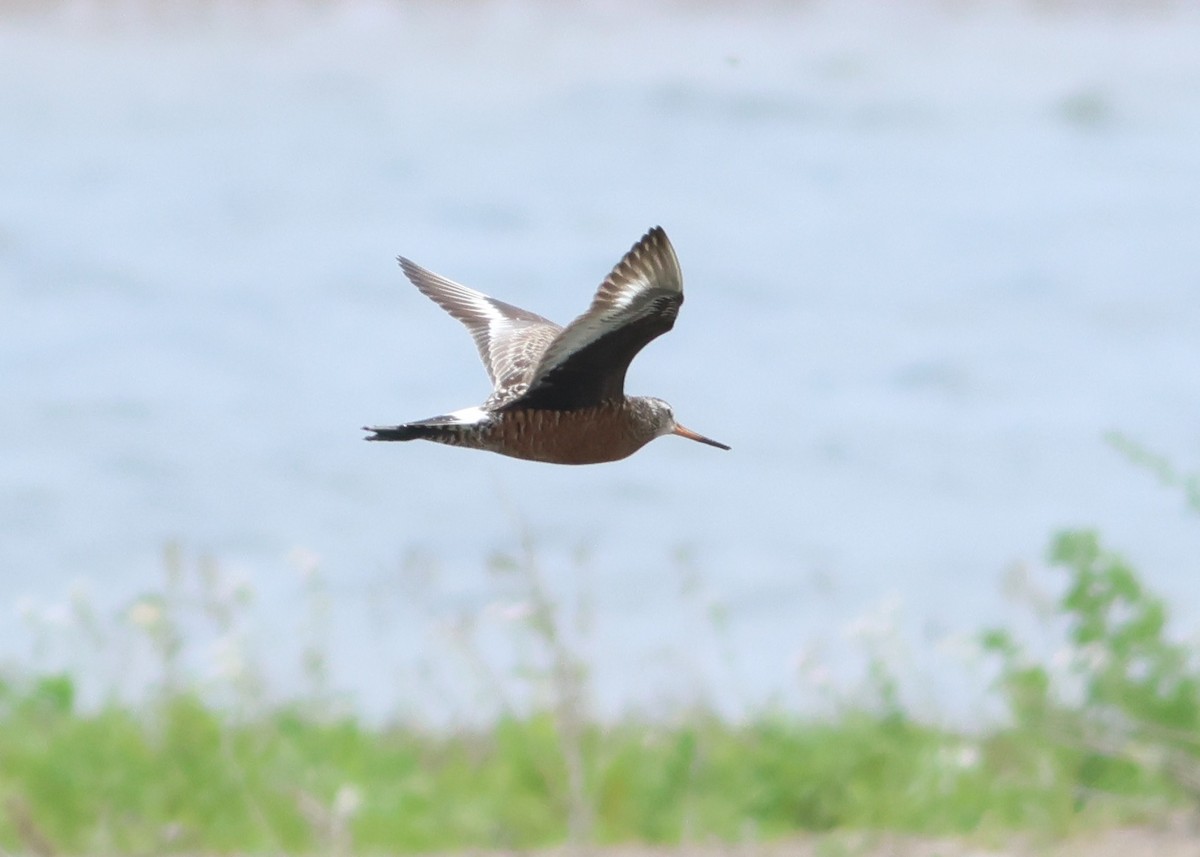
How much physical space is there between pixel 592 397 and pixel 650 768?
2.40m

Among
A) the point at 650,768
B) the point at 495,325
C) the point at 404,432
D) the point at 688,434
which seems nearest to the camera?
the point at 404,432

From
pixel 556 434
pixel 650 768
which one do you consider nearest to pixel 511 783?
pixel 650 768

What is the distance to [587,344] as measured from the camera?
1.79 meters

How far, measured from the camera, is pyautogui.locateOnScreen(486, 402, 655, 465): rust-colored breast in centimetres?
187

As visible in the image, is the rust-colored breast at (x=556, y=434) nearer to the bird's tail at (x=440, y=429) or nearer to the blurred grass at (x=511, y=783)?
the bird's tail at (x=440, y=429)

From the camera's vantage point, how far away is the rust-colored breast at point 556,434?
6.13 ft

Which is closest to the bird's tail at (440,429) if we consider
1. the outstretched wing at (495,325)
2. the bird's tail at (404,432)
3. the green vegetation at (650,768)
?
the bird's tail at (404,432)

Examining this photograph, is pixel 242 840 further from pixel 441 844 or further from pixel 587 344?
pixel 587 344

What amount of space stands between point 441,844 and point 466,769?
15.1 inches

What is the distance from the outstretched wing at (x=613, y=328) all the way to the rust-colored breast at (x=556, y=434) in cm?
1

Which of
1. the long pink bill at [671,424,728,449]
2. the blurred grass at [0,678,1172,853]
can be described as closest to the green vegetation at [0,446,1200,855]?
the blurred grass at [0,678,1172,853]

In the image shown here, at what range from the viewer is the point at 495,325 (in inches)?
111

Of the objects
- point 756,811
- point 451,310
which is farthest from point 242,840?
point 451,310

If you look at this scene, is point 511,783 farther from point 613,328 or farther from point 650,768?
point 613,328
